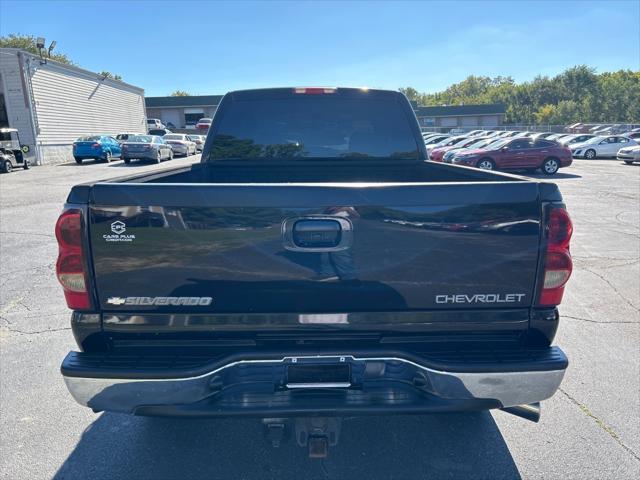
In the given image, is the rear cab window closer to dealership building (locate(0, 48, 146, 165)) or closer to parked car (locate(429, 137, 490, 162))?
parked car (locate(429, 137, 490, 162))

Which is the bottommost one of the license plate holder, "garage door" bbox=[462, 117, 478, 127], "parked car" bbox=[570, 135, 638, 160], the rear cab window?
"parked car" bbox=[570, 135, 638, 160]

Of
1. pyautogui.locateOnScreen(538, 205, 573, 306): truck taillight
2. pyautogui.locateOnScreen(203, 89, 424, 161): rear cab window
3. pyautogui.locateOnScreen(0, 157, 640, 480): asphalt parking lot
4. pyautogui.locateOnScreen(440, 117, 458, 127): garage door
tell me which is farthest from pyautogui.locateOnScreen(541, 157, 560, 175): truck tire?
pyautogui.locateOnScreen(440, 117, 458, 127): garage door

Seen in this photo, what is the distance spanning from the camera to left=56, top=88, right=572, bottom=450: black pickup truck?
2.11m

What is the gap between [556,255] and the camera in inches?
86.5

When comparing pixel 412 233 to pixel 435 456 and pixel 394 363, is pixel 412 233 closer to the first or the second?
pixel 394 363

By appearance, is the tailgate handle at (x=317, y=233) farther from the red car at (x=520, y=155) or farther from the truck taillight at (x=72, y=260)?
the red car at (x=520, y=155)

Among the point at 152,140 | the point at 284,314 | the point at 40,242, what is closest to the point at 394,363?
the point at 284,314

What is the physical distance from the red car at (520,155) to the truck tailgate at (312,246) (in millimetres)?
19327

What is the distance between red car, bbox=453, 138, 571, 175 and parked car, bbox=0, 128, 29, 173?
20.8 metres

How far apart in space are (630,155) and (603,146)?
14.6 feet

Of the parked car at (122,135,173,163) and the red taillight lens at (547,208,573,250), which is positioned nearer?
the red taillight lens at (547,208,573,250)

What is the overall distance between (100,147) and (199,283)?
27980 millimetres

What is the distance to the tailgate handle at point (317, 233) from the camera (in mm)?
2111

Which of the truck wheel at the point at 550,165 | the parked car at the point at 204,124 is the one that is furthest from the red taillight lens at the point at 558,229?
the truck wheel at the point at 550,165
